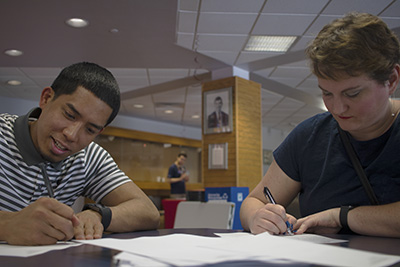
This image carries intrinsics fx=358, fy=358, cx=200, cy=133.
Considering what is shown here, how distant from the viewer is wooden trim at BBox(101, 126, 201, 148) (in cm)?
1070

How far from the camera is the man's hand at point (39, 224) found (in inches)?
33.4

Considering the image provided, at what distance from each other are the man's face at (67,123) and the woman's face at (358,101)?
830 mm

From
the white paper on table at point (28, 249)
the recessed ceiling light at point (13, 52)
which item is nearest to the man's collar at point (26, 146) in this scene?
the white paper on table at point (28, 249)

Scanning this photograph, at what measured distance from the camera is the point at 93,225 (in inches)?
41.2

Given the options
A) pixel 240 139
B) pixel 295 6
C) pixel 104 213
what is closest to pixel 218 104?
pixel 240 139

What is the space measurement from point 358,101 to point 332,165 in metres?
0.28

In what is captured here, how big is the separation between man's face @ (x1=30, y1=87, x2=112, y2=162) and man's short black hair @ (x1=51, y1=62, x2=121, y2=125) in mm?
19

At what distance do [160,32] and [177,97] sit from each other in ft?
12.4

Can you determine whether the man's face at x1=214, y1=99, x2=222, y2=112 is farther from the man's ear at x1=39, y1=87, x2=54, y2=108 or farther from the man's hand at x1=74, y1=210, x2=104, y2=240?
the man's hand at x1=74, y1=210, x2=104, y2=240

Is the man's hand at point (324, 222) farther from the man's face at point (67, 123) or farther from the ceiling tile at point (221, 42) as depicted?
the ceiling tile at point (221, 42)

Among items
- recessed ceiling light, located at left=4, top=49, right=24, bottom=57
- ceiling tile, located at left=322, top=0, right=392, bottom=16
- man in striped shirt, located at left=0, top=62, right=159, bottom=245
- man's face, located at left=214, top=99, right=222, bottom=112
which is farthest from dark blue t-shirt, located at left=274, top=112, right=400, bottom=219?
recessed ceiling light, located at left=4, top=49, right=24, bottom=57

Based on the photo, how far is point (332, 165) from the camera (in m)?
1.34

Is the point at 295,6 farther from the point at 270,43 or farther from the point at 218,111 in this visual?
the point at 218,111

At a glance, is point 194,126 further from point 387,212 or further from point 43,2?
point 387,212
